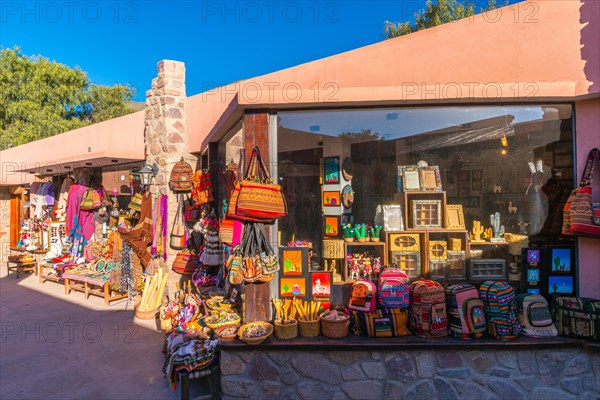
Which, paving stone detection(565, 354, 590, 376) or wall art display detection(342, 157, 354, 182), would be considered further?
wall art display detection(342, 157, 354, 182)

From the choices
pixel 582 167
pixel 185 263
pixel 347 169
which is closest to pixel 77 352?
pixel 185 263

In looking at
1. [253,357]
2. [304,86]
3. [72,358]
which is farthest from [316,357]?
[72,358]

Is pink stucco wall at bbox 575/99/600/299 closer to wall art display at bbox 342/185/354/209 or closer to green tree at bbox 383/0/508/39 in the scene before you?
wall art display at bbox 342/185/354/209

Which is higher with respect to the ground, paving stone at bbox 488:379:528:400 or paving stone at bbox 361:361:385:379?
paving stone at bbox 361:361:385:379

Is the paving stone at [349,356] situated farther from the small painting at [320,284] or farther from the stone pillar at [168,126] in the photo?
the stone pillar at [168,126]

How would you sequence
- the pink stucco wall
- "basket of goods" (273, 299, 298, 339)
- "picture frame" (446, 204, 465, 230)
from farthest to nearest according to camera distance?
"picture frame" (446, 204, 465, 230) → the pink stucco wall → "basket of goods" (273, 299, 298, 339)

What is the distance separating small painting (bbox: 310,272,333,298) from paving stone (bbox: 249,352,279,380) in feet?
2.68

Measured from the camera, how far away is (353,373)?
338 cm

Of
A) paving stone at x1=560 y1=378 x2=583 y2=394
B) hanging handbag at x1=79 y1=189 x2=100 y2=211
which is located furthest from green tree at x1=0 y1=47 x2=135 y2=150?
paving stone at x1=560 y1=378 x2=583 y2=394

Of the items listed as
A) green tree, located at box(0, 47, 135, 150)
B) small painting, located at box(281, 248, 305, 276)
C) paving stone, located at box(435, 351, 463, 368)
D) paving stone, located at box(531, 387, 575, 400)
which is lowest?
paving stone, located at box(531, 387, 575, 400)

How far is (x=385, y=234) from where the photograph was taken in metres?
4.16

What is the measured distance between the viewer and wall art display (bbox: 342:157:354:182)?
4230mm

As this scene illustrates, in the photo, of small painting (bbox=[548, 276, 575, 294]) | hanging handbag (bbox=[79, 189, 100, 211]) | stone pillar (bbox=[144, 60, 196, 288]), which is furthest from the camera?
hanging handbag (bbox=[79, 189, 100, 211])

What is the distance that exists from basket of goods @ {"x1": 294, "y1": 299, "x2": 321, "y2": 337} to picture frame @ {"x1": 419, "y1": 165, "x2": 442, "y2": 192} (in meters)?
1.75
